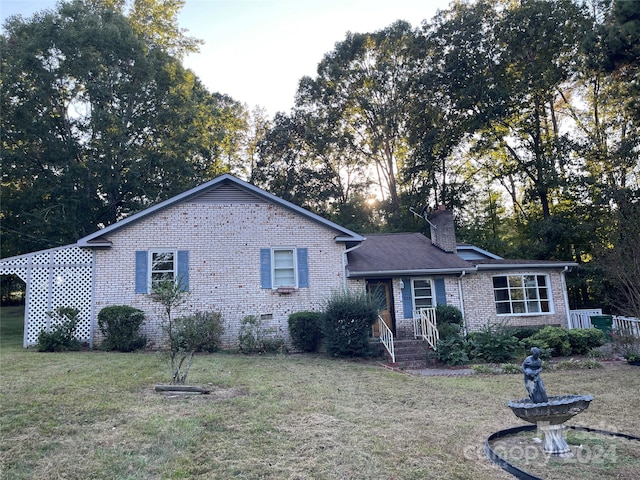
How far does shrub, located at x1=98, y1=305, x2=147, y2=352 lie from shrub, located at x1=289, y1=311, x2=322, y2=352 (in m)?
4.67

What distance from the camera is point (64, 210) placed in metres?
22.6

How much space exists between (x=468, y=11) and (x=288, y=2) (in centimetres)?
1955

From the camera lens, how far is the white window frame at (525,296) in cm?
1692

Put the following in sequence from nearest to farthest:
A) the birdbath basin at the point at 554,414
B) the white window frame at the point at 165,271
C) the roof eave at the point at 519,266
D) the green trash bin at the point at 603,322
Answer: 1. the birdbath basin at the point at 554,414
2. the white window frame at the point at 165,271
3. the roof eave at the point at 519,266
4. the green trash bin at the point at 603,322

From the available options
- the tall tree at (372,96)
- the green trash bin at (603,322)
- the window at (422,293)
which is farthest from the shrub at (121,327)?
the tall tree at (372,96)

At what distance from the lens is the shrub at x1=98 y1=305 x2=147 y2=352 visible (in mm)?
13961

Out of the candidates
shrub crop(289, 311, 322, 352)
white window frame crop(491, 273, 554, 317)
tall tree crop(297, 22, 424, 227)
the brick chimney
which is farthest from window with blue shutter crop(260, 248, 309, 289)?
tall tree crop(297, 22, 424, 227)

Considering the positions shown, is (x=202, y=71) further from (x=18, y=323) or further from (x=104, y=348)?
(x=104, y=348)

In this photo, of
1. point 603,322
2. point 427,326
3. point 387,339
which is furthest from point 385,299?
point 603,322

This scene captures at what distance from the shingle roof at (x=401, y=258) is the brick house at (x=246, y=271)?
69 mm

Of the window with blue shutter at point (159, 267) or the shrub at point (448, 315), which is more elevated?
the window with blue shutter at point (159, 267)

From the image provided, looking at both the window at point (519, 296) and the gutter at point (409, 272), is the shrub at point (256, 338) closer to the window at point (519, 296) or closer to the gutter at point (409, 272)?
the gutter at point (409, 272)

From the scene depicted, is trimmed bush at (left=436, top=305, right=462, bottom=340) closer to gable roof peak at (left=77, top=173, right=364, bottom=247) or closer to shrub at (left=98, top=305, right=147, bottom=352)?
gable roof peak at (left=77, top=173, right=364, bottom=247)

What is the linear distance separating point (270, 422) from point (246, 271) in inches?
368
